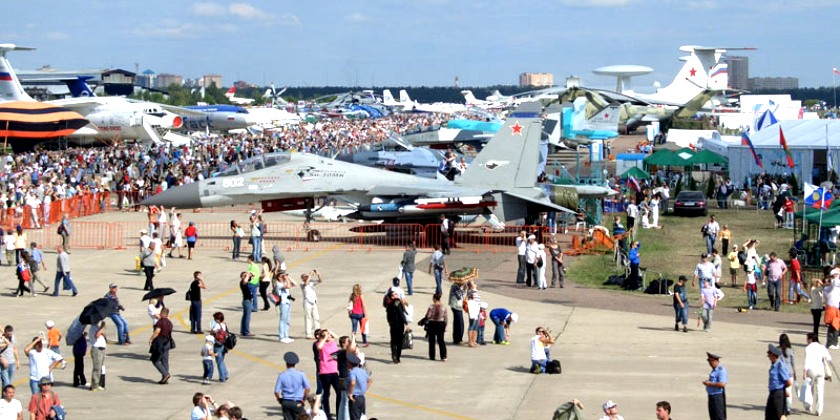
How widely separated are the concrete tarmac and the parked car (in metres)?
15.6

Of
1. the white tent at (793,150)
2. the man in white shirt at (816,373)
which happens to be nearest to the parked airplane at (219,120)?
the white tent at (793,150)

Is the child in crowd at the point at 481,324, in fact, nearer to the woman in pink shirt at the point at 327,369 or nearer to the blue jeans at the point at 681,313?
the blue jeans at the point at 681,313

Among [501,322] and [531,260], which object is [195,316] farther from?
[531,260]

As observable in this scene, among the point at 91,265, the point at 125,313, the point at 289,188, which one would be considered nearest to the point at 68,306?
the point at 125,313

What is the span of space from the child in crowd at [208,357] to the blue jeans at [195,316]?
10.3 ft

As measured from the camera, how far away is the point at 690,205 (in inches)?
1516

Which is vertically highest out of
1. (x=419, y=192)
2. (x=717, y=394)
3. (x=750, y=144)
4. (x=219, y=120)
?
(x=219, y=120)

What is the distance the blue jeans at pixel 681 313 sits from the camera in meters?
19.3

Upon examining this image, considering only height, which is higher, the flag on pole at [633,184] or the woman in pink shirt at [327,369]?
the flag on pole at [633,184]

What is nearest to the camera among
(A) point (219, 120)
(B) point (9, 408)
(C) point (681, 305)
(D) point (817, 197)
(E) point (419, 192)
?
(B) point (9, 408)

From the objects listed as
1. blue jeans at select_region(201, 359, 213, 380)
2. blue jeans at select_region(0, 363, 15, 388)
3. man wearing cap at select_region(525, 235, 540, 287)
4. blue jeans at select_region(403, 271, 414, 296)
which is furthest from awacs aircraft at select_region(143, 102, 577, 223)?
blue jeans at select_region(0, 363, 15, 388)

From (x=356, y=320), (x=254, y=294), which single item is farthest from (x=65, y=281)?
(x=356, y=320)

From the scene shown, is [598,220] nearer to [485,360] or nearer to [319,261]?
[319,261]

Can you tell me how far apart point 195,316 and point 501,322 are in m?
5.01
